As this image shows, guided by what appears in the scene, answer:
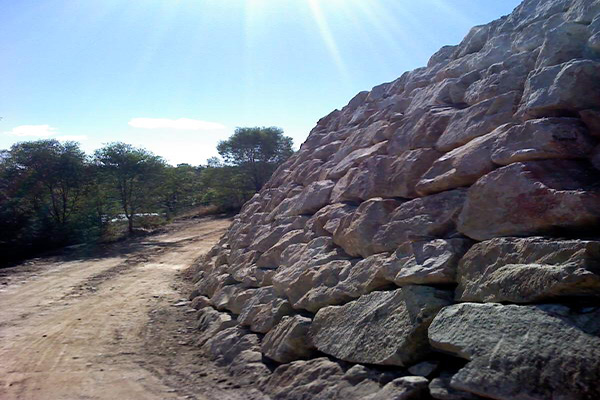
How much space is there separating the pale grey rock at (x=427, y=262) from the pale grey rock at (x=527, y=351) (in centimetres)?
47

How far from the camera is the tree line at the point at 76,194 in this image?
1623 cm

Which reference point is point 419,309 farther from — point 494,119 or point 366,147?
point 366,147

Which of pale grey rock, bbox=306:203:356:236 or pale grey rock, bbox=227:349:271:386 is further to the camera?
pale grey rock, bbox=306:203:356:236

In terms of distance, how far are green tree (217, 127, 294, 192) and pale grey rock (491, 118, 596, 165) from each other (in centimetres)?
2151

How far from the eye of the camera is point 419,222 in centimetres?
398

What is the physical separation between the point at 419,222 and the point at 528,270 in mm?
1227

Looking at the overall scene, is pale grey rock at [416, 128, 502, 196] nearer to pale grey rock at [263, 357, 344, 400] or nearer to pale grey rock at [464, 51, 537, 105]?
pale grey rock at [464, 51, 537, 105]

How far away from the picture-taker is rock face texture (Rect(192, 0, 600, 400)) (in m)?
2.67

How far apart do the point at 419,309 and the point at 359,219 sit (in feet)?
4.81

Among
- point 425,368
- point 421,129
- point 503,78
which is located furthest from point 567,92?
point 425,368

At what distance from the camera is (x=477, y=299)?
307 centimetres

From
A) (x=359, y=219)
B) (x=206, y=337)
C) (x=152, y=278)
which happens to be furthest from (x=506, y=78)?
(x=152, y=278)

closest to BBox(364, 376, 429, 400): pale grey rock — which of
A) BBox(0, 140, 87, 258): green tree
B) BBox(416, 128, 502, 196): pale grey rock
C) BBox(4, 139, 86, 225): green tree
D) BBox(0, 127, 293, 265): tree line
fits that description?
BBox(416, 128, 502, 196): pale grey rock

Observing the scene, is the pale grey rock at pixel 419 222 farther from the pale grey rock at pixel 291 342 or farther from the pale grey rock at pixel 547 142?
the pale grey rock at pixel 291 342
